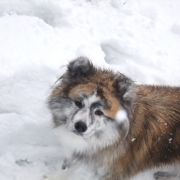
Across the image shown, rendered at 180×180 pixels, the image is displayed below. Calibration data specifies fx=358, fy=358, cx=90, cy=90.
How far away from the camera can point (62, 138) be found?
346 centimetres

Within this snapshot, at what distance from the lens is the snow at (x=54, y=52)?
13.1ft

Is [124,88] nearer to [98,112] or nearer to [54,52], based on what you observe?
[98,112]

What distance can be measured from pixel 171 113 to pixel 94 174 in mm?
1135

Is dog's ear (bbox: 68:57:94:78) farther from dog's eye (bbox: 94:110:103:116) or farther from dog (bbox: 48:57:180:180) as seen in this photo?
dog's eye (bbox: 94:110:103:116)

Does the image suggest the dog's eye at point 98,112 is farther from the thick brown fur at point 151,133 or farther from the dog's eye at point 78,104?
the thick brown fur at point 151,133

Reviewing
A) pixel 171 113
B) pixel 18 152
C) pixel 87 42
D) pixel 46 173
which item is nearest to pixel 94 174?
pixel 46 173

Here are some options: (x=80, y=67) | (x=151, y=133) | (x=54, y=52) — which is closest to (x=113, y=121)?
(x=151, y=133)

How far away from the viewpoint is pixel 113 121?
10.4 feet

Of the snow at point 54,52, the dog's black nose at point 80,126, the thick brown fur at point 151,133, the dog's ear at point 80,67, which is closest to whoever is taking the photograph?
the dog's black nose at point 80,126

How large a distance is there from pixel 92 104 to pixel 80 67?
15.2 inches

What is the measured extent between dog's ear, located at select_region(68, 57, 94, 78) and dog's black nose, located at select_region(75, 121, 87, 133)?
460 mm

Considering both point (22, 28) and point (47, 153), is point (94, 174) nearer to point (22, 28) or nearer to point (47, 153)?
point (47, 153)

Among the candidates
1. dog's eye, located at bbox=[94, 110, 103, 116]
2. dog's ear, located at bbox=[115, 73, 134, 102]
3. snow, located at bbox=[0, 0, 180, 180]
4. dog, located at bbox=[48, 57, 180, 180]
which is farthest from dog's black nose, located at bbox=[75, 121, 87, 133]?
snow, located at bbox=[0, 0, 180, 180]

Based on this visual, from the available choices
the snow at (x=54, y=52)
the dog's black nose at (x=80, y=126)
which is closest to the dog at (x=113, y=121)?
the dog's black nose at (x=80, y=126)
